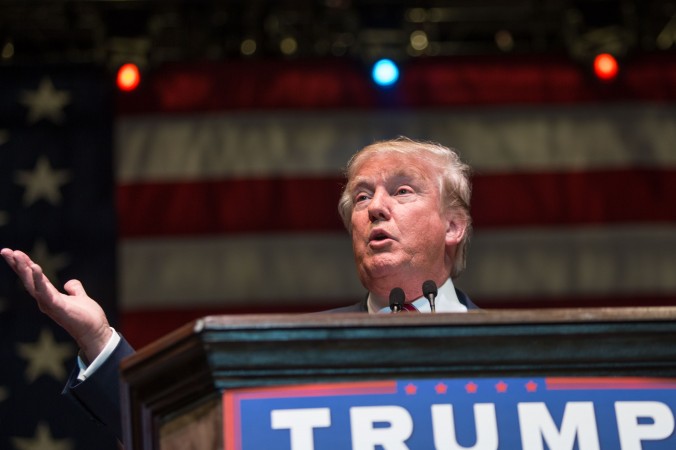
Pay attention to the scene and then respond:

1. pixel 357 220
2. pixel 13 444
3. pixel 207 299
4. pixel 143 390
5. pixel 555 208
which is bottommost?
pixel 143 390

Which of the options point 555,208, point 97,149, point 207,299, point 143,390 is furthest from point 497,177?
point 143,390

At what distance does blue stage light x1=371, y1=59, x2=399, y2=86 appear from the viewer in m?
4.54

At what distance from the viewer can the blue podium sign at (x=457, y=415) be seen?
126 centimetres

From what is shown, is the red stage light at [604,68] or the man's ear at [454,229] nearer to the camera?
the man's ear at [454,229]

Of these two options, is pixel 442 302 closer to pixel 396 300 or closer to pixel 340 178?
pixel 396 300

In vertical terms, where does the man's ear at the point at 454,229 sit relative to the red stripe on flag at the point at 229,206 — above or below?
→ below

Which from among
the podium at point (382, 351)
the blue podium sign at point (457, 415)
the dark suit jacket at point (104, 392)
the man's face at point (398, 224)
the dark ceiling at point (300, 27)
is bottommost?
A: the blue podium sign at point (457, 415)

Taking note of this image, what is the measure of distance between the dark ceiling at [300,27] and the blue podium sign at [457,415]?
132 inches

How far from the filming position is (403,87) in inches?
180

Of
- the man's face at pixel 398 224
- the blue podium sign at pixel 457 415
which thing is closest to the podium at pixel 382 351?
the blue podium sign at pixel 457 415

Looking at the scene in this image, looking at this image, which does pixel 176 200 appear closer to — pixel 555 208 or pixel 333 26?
pixel 333 26

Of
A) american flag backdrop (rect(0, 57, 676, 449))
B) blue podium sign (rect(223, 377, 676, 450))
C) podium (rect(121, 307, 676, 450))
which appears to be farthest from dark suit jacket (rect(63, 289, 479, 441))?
american flag backdrop (rect(0, 57, 676, 449))

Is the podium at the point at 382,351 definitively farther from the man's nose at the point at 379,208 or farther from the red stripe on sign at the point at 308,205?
the red stripe on sign at the point at 308,205

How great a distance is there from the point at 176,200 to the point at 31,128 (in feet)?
2.10
